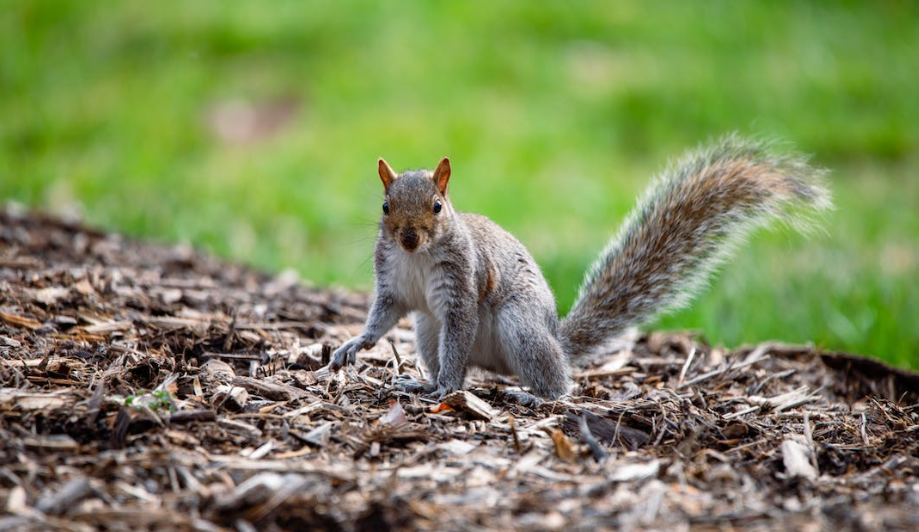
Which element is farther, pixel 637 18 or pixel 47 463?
pixel 637 18

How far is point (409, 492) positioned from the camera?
2582 millimetres

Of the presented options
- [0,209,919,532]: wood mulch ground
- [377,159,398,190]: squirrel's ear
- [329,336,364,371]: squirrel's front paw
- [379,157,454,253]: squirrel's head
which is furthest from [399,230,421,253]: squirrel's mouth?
[0,209,919,532]: wood mulch ground

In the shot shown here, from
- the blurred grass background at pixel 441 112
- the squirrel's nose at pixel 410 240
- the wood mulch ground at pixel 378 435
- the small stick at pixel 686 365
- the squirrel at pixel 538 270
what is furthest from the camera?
the blurred grass background at pixel 441 112

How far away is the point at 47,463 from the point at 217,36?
9.87 meters

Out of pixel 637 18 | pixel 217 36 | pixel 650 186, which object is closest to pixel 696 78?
pixel 637 18

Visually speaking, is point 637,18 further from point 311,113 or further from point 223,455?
point 223,455

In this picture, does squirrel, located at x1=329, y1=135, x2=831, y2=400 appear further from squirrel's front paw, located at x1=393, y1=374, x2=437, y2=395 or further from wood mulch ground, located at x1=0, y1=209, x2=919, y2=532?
wood mulch ground, located at x1=0, y1=209, x2=919, y2=532

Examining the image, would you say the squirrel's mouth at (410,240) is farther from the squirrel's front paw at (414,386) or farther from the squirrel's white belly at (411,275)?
the squirrel's front paw at (414,386)

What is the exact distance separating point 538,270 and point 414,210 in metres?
0.81

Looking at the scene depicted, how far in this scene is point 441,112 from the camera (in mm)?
10609

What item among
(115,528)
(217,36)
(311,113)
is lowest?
(115,528)

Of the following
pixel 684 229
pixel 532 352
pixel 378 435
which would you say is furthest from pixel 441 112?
pixel 378 435

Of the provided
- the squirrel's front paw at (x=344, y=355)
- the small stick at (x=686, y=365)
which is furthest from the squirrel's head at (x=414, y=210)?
the small stick at (x=686, y=365)

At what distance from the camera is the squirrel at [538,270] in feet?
12.4
